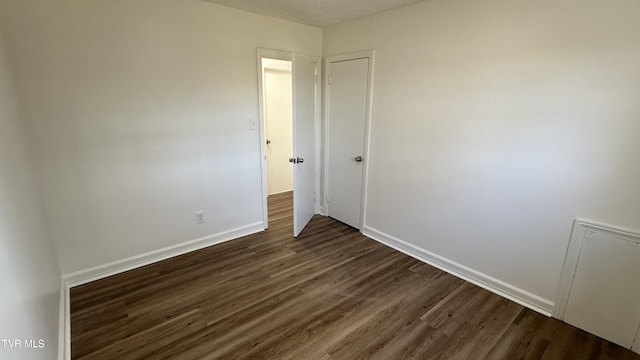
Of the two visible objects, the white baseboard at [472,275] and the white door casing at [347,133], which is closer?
the white baseboard at [472,275]

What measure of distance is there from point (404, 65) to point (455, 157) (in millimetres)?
1006

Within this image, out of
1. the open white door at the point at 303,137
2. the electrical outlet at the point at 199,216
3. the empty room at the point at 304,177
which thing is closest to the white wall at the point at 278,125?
the open white door at the point at 303,137

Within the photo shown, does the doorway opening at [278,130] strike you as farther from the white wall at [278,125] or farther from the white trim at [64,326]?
the white trim at [64,326]

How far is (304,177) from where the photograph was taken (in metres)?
3.53

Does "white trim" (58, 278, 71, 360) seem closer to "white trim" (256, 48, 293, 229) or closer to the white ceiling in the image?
"white trim" (256, 48, 293, 229)

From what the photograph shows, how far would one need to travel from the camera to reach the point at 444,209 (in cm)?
273

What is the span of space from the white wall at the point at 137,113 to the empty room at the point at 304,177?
1 cm

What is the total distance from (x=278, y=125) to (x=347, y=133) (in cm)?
177

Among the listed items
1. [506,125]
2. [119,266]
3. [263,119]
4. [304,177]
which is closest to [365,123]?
[304,177]

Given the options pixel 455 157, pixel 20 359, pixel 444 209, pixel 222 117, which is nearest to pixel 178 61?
pixel 222 117

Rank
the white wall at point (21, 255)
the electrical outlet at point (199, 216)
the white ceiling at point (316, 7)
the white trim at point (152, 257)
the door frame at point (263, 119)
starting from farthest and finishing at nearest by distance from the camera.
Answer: the door frame at point (263, 119)
the electrical outlet at point (199, 216)
the white ceiling at point (316, 7)
the white trim at point (152, 257)
the white wall at point (21, 255)

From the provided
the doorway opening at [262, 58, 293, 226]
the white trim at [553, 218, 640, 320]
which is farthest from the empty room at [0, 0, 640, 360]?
the doorway opening at [262, 58, 293, 226]

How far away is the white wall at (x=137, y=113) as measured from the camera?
212 cm

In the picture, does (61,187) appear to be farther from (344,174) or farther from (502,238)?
(502,238)
